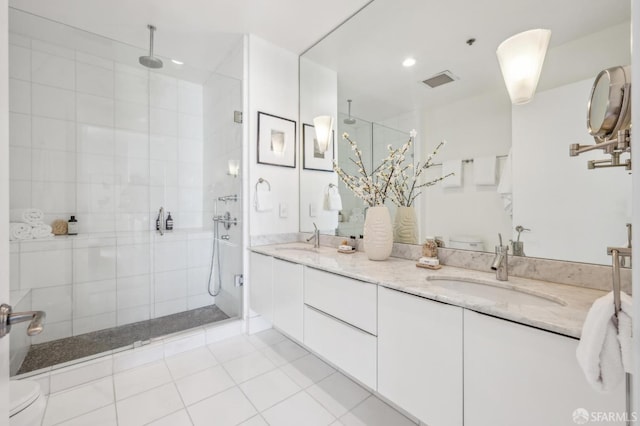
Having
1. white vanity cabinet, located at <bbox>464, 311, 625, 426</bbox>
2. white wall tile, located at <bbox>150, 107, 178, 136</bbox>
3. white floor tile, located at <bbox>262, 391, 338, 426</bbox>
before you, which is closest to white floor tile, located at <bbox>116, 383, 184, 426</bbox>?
white floor tile, located at <bbox>262, 391, 338, 426</bbox>

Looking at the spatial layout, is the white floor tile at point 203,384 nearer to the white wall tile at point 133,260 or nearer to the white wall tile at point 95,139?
the white wall tile at point 133,260

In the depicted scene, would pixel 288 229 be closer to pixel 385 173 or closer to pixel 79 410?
pixel 385 173

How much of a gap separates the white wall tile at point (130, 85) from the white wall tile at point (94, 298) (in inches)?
68.5

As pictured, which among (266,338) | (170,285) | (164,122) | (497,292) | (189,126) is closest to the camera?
(497,292)

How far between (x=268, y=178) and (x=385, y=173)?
1115mm

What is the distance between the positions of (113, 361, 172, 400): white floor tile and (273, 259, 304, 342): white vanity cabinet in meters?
0.80

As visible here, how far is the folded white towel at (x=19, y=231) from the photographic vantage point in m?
1.96

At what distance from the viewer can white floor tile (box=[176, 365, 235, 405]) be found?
1.52m

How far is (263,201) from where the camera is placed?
2.30 meters

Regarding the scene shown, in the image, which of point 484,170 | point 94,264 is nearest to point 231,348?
point 94,264

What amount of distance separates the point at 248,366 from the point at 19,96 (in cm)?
285

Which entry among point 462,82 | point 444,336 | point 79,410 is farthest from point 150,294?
point 462,82

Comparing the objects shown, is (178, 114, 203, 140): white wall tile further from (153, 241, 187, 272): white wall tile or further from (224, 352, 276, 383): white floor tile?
(224, 352, 276, 383): white floor tile

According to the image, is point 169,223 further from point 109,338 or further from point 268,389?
point 268,389
